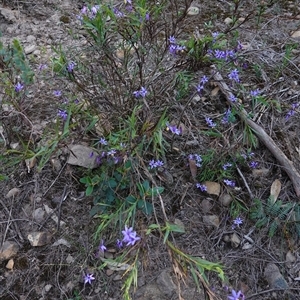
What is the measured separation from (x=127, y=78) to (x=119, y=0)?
92 centimetres

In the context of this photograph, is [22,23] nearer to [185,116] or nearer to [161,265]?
[185,116]

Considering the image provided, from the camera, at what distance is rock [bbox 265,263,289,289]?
1.92 m

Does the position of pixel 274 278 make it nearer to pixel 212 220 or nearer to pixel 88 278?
pixel 212 220

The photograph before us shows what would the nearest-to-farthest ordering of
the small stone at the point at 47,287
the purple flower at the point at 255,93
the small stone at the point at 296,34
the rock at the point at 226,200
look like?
the small stone at the point at 47,287
the rock at the point at 226,200
the purple flower at the point at 255,93
the small stone at the point at 296,34

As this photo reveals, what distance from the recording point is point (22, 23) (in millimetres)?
2957

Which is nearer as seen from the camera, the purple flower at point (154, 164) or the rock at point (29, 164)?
the purple flower at point (154, 164)

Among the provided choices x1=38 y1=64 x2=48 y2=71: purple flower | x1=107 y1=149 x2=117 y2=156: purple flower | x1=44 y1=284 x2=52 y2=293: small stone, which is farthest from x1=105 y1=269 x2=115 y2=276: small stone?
x1=38 y1=64 x2=48 y2=71: purple flower

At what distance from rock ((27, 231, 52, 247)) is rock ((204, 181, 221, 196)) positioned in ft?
2.53

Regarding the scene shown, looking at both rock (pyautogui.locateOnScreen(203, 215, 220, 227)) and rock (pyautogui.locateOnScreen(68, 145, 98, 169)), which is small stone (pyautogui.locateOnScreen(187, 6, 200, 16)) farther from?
rock (pyautogui.locateOnScreen(203, 215, 220, 227))

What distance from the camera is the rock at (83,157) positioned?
209 cm

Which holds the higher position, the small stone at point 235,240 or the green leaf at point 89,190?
the green leaf at point 89,190

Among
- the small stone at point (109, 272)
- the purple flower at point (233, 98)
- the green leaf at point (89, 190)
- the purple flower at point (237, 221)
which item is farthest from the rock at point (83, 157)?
the purple flower at point (233, 98)

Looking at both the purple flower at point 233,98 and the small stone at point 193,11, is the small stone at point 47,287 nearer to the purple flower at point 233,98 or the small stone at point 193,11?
the purple flower at point 233,98

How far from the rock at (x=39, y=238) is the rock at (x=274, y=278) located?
3.22 ft
